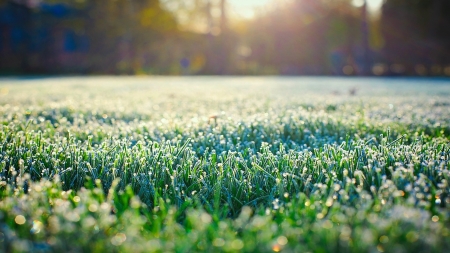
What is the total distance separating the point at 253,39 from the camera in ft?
92.6

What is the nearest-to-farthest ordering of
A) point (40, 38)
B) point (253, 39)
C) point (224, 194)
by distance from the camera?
point (224, 194), point (40, 38), point (253, 39)

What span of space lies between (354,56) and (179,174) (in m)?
29.0

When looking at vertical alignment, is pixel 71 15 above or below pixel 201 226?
above

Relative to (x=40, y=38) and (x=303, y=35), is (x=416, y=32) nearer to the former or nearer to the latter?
(x=303, y=35)

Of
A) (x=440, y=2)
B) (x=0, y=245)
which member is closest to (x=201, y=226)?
(x=0, y=245)

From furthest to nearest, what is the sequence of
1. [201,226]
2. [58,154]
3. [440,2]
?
[440,2] → [58,154] → [201,226]

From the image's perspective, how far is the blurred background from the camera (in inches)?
1006

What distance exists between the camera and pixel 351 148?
2.05 metres

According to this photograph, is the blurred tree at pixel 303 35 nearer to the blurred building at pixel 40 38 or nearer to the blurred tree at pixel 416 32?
the blurred tree at pixel 416 32

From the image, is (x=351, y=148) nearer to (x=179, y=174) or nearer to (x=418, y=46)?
(x=179, y=174)

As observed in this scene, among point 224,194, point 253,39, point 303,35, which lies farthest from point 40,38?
point 224,194

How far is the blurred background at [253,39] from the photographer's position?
83.8 feet

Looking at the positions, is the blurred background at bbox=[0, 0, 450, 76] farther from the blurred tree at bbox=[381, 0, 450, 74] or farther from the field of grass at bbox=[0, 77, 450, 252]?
the field of grass at bbox=[0, 77, 450, 252]

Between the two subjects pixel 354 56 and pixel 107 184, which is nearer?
pixel 107 184
